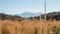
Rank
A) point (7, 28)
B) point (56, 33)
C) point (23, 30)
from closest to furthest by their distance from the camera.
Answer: point (7, 28) → point (23, 30) → point (56, 33)

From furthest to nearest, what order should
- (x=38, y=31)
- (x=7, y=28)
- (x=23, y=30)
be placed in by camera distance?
1. (x=38, y=31)
2. (x=23, y=30)
3. (x=7, y=28)

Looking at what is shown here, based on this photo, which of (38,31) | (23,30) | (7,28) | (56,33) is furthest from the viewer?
(56,33)

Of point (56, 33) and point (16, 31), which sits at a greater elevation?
point (16, 31)

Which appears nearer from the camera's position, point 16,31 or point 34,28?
point 16,31

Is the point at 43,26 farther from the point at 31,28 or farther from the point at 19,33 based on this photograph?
the point at 19,33

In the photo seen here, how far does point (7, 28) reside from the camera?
751 cm

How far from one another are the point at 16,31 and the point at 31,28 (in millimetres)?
1052

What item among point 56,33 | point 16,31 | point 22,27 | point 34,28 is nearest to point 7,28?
point 16,31

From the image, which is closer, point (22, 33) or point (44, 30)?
point (22, 33)

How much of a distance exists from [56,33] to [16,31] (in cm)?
351

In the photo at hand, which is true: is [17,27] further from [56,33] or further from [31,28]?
[56,33]

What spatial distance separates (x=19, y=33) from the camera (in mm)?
7691

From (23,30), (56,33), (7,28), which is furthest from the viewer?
(56,33)

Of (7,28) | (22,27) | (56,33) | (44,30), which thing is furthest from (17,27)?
(56,33)
